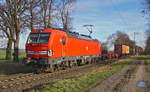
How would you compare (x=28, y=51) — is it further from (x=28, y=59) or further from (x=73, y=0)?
(x=73, y=0)

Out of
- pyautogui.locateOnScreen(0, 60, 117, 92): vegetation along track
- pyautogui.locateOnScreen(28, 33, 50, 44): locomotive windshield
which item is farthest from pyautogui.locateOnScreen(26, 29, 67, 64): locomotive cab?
pyautogui.locateOnScreen(0, 60, 117, 92): vegetation along track

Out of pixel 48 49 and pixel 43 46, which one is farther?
pixel 43 46

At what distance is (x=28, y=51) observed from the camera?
547 inches

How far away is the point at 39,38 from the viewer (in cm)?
1384

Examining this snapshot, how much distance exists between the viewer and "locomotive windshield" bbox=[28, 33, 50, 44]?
13631mm

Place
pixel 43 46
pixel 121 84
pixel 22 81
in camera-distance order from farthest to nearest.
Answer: pixel 43 46 → pixel 22 81 → pixel 121 84

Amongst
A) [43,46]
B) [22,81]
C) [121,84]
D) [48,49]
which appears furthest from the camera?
[43,46]

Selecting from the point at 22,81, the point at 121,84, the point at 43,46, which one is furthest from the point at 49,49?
the point at 121,84

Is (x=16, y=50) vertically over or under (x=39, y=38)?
under

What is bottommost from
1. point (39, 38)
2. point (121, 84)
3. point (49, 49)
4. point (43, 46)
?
point (121, 84)

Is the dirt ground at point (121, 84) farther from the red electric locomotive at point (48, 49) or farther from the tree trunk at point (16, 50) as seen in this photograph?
the tree trunk at point (16, 50)

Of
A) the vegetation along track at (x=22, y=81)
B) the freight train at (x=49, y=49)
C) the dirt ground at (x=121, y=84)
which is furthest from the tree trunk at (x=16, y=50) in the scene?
the dirt ground at (x=121, y=84)

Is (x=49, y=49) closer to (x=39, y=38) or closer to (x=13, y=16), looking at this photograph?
(x=39, y=38)

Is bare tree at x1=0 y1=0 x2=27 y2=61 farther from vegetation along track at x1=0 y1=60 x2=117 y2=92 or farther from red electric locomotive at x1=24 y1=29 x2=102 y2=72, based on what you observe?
vegetation along track at x1=0 y1=60 x2=117 y2=92
